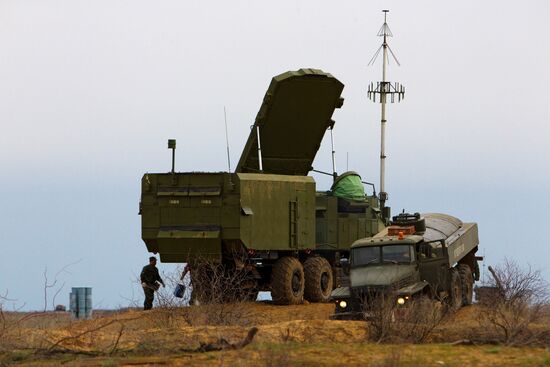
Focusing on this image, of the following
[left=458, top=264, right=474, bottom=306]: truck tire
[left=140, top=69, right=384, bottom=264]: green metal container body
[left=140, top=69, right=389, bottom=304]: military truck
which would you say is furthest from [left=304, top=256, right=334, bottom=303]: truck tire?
[left=458, top=264, right=474, bottom=306]: truck tire

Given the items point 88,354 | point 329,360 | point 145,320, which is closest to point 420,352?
point 329,360

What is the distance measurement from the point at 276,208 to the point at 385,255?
4364 mm

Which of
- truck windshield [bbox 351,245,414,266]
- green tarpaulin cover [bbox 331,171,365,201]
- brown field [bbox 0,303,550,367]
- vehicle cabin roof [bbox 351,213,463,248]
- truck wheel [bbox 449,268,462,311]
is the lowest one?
brown field [bbox 0,303,550,367]

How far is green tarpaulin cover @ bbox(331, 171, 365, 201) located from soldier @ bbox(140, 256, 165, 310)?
635cm

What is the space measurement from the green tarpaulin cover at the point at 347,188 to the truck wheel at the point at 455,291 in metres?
5.42

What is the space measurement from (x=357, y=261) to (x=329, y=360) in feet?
32.1

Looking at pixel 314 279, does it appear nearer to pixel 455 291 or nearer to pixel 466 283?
pixel 466 283

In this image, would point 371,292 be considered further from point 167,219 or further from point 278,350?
point 278,350

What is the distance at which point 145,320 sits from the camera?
28.4m

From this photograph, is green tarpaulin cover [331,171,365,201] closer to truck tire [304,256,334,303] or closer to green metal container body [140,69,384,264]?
green metal container body [140,69,384,264]

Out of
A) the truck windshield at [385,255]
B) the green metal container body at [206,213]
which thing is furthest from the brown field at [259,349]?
the green metal container body at [206,213]

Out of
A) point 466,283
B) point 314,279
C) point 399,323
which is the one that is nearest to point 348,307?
point 466,283

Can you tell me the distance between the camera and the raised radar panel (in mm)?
32531

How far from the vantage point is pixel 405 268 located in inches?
1099
